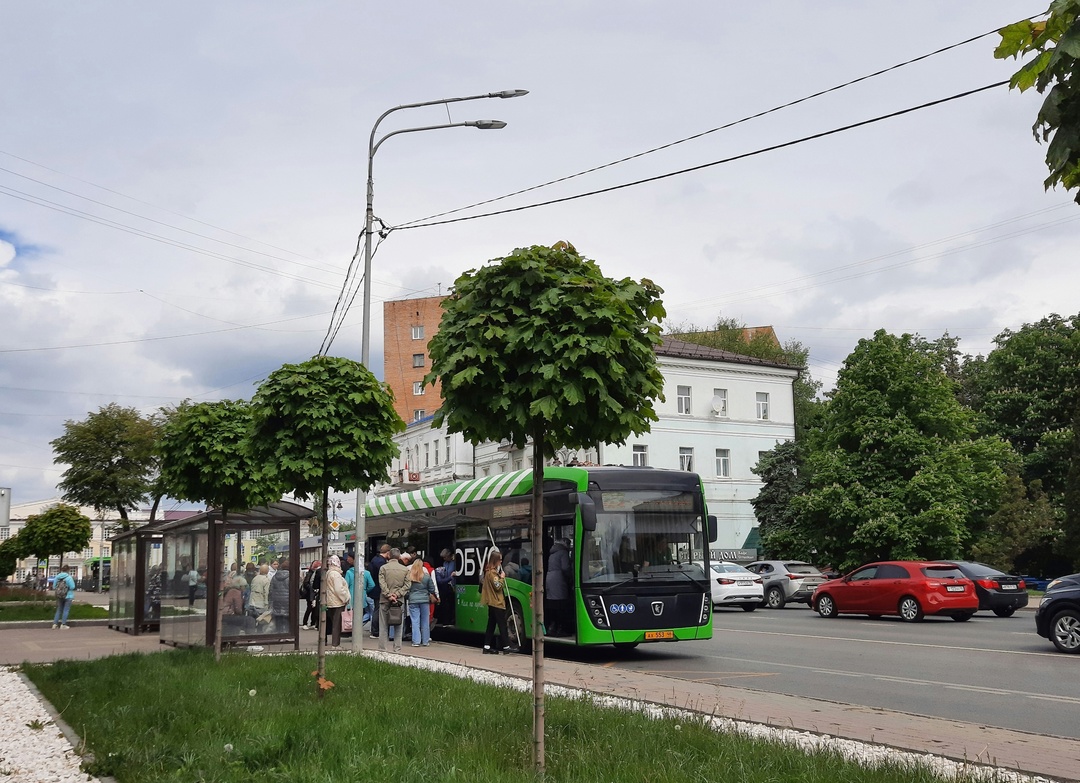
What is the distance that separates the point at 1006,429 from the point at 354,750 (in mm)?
56678

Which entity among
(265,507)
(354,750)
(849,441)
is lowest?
(354,750)

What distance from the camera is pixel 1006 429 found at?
2299 inches

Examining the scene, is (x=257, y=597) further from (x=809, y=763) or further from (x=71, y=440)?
(x=71, y=440)

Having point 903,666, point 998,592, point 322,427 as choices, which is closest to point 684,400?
point 998,592

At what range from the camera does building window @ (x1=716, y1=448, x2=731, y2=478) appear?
60.4 meters

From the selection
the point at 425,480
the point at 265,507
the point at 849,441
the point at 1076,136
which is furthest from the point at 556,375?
the point at 425,480

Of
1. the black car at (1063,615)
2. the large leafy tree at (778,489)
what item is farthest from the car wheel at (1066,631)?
the large leafy tree at (778,489)

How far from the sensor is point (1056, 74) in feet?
13.6

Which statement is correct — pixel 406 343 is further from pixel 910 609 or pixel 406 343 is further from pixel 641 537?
pixel 641 537

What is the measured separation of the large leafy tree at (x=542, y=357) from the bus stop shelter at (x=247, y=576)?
11.9 m

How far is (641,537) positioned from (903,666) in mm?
4420

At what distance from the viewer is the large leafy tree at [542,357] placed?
7660 mm

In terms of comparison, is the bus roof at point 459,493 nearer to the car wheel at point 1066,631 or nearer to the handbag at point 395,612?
the handbag at point 395,612

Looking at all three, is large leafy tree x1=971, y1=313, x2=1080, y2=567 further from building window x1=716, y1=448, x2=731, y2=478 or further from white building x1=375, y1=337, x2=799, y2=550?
building window x1=716, y1=448, x2=731, y2=478
